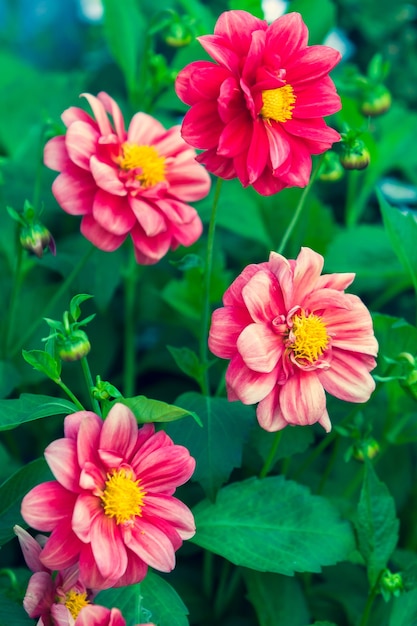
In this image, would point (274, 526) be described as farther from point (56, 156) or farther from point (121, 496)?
point (56, 156)

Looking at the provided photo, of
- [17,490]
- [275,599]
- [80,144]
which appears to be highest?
[80,144]

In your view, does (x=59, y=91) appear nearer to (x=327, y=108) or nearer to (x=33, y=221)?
(x=33, y=221)

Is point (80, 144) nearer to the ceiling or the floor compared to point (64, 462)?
nearer to the ceiling

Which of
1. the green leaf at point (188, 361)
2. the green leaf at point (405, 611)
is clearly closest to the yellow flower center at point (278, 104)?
the green leaf at point (188, 361)

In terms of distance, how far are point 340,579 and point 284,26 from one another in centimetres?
62

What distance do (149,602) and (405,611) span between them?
24 cm

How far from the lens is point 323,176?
3.05 ft

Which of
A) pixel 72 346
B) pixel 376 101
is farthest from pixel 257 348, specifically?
pixel 376 101

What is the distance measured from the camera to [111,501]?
0.64 metres

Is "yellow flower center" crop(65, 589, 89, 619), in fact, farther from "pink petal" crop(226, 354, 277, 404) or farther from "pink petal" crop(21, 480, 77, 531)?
"pink petal" crop(226, 354, 277, 404)

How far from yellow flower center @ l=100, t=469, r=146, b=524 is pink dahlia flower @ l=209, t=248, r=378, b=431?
0.35 feet

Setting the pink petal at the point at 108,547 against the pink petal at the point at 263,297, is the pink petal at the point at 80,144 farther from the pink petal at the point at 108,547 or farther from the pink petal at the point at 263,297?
the pink petal at the point at 108,547

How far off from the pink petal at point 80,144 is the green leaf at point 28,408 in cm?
24

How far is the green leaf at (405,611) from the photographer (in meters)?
0.79
